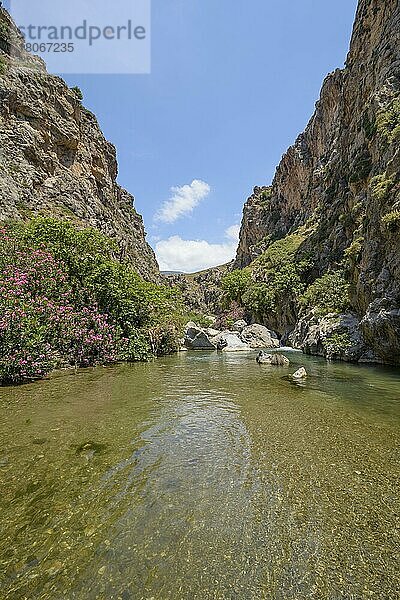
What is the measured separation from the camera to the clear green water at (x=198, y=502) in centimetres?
336

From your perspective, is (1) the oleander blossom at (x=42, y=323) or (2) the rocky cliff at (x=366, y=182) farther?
(2) the rocky cliff at (x=366, y=182)

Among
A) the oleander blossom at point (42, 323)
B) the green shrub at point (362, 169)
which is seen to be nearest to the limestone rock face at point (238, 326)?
the green shrub at point (362, 169)

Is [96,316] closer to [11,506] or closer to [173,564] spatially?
[11,506]

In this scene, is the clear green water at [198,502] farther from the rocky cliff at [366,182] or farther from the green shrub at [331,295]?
the green shrub at [331,295]

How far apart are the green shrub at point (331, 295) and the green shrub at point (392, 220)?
999 cm

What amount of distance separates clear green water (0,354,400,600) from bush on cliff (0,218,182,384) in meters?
3.88

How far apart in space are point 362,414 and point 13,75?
177 feet

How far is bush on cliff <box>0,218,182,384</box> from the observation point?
42.9 ft

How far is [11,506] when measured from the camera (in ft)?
15.0

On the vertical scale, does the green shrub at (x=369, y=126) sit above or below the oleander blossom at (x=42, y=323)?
above

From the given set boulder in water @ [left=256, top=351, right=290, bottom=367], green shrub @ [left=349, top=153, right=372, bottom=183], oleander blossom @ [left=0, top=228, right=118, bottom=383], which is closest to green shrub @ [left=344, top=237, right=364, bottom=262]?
green shrub @ [left=349, top=153, right=372, bottom=183]

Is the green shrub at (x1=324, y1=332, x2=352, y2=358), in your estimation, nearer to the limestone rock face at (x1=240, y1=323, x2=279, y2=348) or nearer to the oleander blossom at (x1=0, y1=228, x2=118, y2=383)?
the limestone rock face at (x1=240, y1=323, x2=279, y2=348)

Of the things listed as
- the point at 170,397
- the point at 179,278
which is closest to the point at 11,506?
the point at 170,397

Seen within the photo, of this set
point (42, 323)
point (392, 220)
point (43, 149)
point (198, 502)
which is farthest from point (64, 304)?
point (43, 149)
